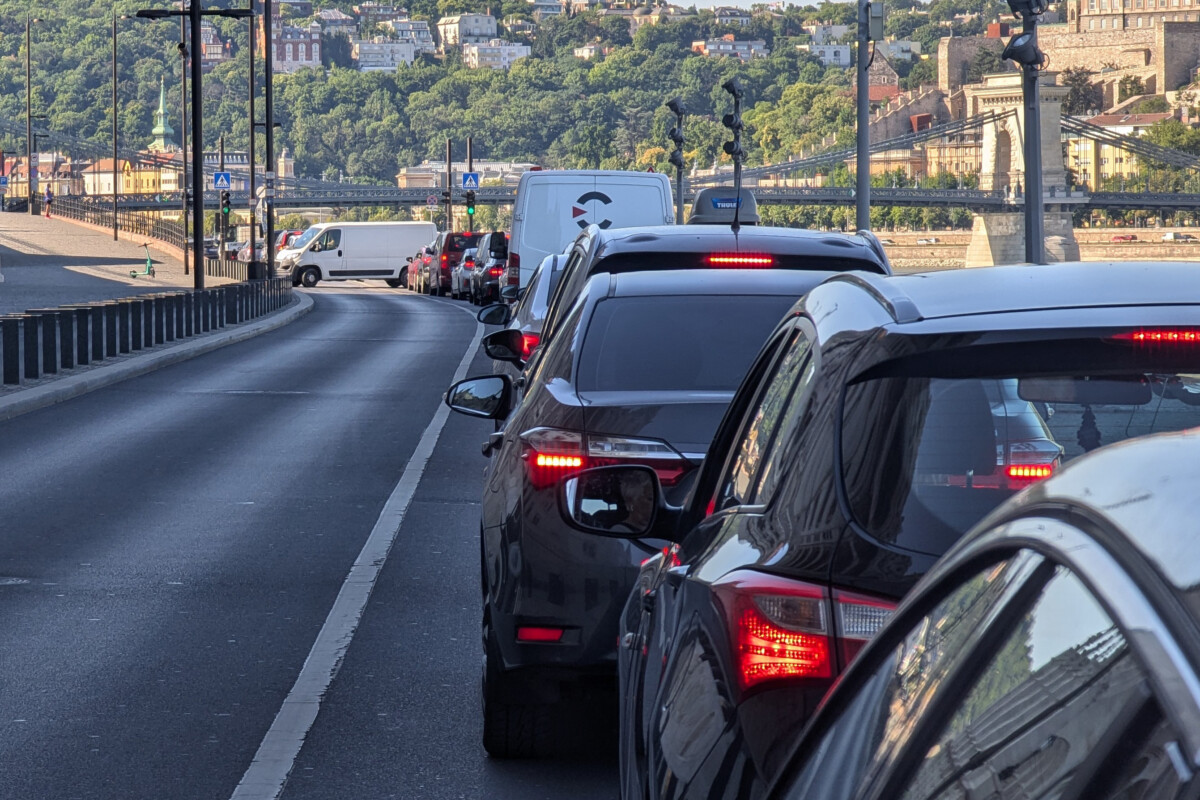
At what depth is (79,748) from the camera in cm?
564

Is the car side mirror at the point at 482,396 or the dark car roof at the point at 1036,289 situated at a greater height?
the dark car roof at the point at 1036,289

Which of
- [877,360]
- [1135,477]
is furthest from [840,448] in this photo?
[1135,477]

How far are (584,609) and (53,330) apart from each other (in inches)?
698

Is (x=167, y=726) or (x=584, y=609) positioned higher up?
(x=584, y=609)

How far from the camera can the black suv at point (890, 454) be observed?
8.21ft

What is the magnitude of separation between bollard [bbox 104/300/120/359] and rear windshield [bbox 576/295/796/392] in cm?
2025

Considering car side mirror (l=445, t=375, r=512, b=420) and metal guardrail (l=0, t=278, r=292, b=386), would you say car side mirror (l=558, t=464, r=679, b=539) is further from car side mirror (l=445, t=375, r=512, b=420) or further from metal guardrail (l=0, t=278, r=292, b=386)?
metal guardrail (l=0, t=278, r=292, b=386)

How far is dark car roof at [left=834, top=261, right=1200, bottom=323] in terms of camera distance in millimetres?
2713

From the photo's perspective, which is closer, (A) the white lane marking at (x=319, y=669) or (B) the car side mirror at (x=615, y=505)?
(B) the car side mirror at (x=615, y=505)

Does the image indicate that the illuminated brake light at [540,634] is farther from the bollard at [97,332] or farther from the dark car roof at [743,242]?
the bollard at [97,332]

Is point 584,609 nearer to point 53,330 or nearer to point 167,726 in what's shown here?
point 167,726

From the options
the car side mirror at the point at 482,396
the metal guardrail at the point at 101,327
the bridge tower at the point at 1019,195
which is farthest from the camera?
the bridge tower at the point at 1019,195

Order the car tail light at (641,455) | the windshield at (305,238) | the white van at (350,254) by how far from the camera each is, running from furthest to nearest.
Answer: the windshield at (305,238) → the white van at (350,254) → the car tail light at (641,455)

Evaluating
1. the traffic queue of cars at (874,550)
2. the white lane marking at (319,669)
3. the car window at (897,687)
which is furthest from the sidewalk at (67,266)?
the car window at (897,687)
